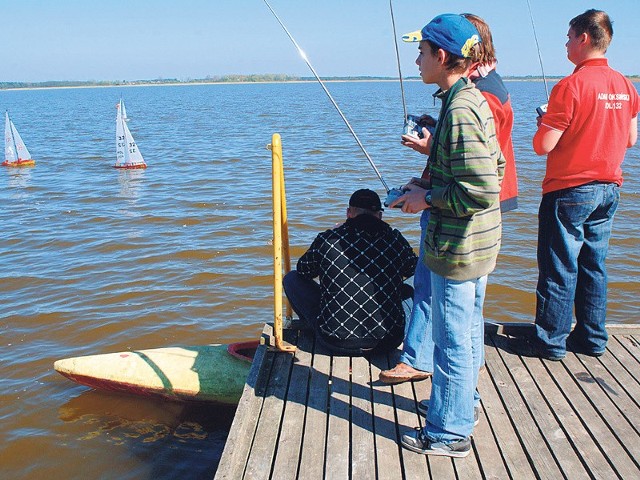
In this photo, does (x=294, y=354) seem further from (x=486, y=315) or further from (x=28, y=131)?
(x=28, y=131)

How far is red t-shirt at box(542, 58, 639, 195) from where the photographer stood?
3.68 m

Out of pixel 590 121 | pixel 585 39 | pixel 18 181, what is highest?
pixel 585 39

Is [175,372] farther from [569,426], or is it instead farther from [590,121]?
[590,121]

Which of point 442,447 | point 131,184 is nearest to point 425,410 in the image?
point 442,447

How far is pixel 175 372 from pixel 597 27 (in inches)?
152

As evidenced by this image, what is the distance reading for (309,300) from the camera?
431 centimetres

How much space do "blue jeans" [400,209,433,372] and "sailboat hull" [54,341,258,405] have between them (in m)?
1.61

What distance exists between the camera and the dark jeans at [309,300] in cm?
414

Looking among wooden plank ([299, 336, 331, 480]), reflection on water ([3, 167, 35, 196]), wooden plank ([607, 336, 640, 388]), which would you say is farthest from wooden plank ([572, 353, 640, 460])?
reflection on water ([3, 167, 35, 196])

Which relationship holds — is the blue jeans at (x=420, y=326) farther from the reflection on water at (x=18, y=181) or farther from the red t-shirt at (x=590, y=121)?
the reflection on water at (x=18, y=181)

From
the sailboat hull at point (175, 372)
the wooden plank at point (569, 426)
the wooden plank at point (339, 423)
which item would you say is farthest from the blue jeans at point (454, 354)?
the sailboat hull at point (175, 372)

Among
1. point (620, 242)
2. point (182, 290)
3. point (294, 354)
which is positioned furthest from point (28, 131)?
point (294, 354)

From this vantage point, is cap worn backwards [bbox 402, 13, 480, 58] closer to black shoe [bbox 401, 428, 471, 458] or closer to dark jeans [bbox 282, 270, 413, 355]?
black shoe [bbox 401, 428, 471, 458]

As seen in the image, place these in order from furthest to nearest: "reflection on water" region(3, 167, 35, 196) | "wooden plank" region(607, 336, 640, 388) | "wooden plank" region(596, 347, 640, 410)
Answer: "reflection on water" region(3, 167, 35, 196)
"wooden plank" region(607, 336, 640, 388)
"wooden plank" region(596, 347, 640, 410)
